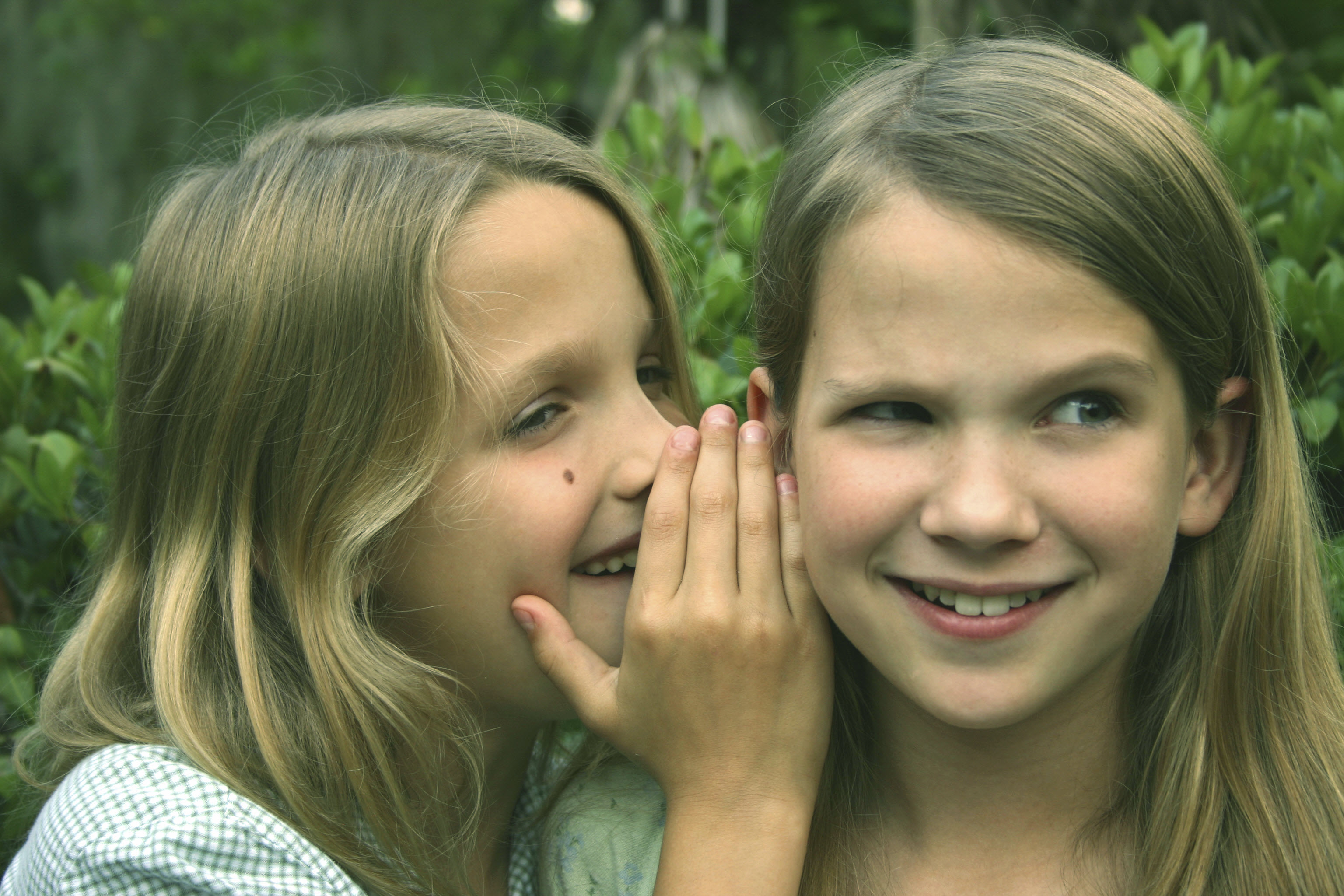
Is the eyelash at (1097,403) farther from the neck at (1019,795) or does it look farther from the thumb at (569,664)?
the thumb at (569,664)

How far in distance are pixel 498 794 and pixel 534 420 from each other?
32.6 inches

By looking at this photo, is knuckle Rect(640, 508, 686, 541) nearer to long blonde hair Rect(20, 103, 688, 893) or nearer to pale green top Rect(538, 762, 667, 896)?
long blonde hair Rect(20, 103, 688, 893)

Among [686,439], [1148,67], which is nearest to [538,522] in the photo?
[686,439]

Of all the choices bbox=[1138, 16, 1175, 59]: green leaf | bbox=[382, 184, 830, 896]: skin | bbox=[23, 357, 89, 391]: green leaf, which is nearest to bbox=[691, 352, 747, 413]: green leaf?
bbox=[382, 184, 830, 896]: skin

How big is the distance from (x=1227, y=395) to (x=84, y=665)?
205 centimetres

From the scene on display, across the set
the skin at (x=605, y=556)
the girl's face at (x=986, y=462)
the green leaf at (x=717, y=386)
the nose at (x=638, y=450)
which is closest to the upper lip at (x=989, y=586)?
the girl's face at (x=986, y=462)

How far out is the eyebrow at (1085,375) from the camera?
169cm

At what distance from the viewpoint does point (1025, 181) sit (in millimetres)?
1754

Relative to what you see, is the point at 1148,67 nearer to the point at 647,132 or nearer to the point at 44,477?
the point at 647,132

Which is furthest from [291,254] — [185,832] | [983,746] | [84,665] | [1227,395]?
[1227,395]

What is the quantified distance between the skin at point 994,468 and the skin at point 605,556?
211 mm

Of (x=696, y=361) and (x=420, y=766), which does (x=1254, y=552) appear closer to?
(x=696, y=361)

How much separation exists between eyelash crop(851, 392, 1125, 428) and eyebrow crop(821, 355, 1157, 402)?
0.03 m

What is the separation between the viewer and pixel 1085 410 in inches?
68.9
